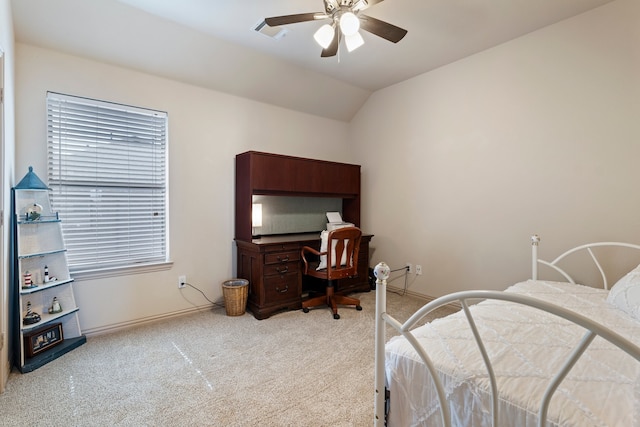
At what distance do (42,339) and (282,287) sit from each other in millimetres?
1929

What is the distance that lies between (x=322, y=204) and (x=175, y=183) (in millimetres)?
1982

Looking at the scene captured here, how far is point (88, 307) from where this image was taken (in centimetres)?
261

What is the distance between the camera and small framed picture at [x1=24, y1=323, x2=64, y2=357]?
2.11m

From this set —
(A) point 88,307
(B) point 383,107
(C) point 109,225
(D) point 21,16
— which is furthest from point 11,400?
(B) point 383,107

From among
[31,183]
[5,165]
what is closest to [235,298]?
[31,183]

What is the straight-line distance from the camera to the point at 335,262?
3094 mm

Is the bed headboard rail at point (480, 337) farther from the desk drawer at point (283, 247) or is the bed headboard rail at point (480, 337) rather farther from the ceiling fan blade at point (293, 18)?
the desk drawer at point (283, 247)

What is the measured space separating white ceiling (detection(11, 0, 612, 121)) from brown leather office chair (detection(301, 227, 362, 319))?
1.92 m

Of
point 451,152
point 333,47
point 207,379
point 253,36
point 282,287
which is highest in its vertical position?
point 253,36

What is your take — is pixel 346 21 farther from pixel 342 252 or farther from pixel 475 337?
pixel 342 252

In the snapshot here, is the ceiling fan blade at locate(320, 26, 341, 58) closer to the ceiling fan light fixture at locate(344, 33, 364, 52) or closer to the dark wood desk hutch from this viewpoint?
the ceiling fan light fixture at locate(344, 33, 364, 52)

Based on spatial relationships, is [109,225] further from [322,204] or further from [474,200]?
[474,200]

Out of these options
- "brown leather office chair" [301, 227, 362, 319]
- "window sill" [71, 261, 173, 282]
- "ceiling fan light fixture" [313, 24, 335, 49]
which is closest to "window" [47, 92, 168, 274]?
"window sill" [71, 261, 173, 282]

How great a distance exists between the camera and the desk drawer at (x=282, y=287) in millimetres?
3080
